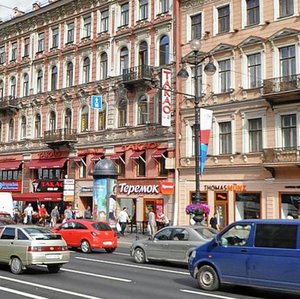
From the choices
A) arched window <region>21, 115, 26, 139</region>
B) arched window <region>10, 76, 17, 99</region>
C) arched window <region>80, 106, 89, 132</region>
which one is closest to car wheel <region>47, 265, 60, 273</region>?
arched window <region>80, 106, 89, 132</region>

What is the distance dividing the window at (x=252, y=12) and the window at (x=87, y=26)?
15.0 metres

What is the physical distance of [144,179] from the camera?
1463 inches

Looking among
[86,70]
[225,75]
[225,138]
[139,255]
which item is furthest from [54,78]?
[139,255]

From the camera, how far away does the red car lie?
75.9 feet

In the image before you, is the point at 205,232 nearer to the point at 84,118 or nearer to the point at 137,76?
the point at 137,76

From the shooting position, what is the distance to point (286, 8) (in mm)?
30438

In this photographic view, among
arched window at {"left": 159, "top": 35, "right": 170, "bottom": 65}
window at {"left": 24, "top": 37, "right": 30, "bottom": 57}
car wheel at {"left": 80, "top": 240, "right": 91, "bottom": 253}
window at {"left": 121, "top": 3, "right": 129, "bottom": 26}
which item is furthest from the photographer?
window at {"left": 24, "top": 37, "right": 30, "bottom": 57}

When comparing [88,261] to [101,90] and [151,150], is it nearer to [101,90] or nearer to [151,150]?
[151,150]

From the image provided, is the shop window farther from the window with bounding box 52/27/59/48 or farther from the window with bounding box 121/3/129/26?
the window with bounding box 52/27/59/48

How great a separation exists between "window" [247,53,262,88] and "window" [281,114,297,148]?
2.77 m

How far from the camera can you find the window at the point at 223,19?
33.4 m

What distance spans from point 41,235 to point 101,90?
26.0 metres

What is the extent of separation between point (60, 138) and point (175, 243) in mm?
26445

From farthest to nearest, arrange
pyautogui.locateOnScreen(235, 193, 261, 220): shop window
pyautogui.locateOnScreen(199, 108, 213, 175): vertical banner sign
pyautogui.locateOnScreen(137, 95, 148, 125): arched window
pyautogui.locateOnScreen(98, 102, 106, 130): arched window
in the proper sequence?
1. pyautogui.locateOnScreen(98, 102, 106, 130): arched window
2. pyautogui.locateOnScreen(137, 95, 148, 125): arched window
3. pyautogui.locateOnScreen(235, 193, 261, 220): shop window
4. pyautogui.locateOnScreen(199, 108, 213, 175): vertical banner sign
